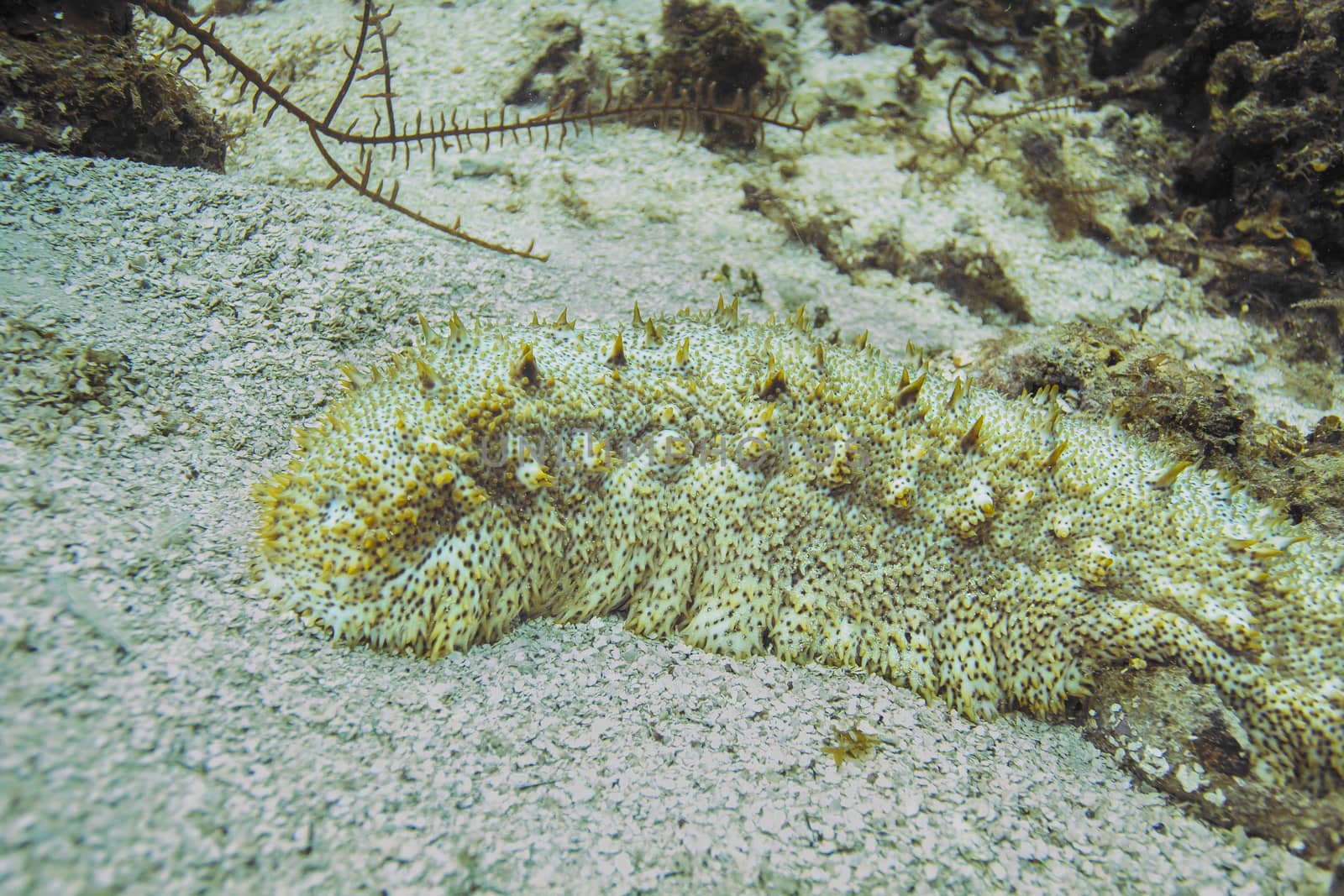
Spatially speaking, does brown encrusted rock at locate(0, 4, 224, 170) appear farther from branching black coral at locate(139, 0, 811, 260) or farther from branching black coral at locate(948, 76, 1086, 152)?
branching black coral at locate(948, 76, 1086, 152)

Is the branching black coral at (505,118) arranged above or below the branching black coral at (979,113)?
below

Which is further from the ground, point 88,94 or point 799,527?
point 88,94

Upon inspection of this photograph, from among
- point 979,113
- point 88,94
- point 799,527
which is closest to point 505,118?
point 88,94

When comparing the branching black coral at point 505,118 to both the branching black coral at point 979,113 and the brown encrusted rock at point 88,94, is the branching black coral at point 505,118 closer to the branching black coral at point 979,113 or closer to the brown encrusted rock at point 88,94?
the brown encrusted rock at point 88,94

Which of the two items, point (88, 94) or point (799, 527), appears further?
point (88, 94)

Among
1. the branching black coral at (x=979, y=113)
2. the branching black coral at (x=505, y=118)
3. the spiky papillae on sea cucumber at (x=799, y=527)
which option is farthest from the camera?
the branching black coral at (x=979, y=113)

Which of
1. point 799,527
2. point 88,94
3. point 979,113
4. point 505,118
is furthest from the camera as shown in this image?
point 979,113

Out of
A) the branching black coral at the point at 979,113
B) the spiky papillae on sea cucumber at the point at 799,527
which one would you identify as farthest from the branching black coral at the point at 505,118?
the spiky papillae on sea cucumber at the point at 799,527

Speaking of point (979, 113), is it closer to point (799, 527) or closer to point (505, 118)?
point (505, 118)

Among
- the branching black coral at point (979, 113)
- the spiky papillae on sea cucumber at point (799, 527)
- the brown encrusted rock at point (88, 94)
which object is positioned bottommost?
the spiky papillae on sea cucumber at point (799, 527)
